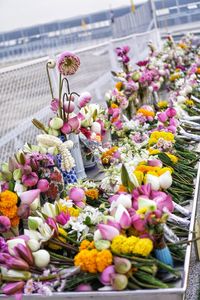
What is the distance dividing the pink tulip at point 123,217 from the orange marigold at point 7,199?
1.17 feet

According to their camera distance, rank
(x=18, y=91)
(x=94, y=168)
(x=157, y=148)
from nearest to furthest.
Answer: (x=157, y=148) < (x=94, y=168) < (x=18, y=91)

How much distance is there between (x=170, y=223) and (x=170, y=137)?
0.80 m

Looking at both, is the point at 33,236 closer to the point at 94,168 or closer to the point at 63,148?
the point at 63,148

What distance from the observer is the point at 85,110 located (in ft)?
8.92

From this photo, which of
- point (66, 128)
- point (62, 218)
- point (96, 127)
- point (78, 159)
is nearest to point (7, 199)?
point (62, 218)

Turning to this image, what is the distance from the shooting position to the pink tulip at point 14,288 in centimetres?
144

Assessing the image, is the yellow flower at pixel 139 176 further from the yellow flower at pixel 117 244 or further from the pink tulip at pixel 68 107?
the pink tulip at pixel 68 107

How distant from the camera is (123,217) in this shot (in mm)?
1462

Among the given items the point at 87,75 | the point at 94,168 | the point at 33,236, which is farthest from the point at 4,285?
the point at 87,75

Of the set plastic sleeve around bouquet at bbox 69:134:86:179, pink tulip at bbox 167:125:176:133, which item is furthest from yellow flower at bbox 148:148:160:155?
pink tulip at bbox 167:125:176:133

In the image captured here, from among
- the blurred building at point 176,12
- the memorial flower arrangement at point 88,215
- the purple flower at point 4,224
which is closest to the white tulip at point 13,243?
the memorial flower arrangement at point 88,215

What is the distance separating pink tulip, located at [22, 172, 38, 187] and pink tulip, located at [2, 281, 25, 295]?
396mm

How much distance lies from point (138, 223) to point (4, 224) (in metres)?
0.45

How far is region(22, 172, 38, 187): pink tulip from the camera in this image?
1.76 metres
